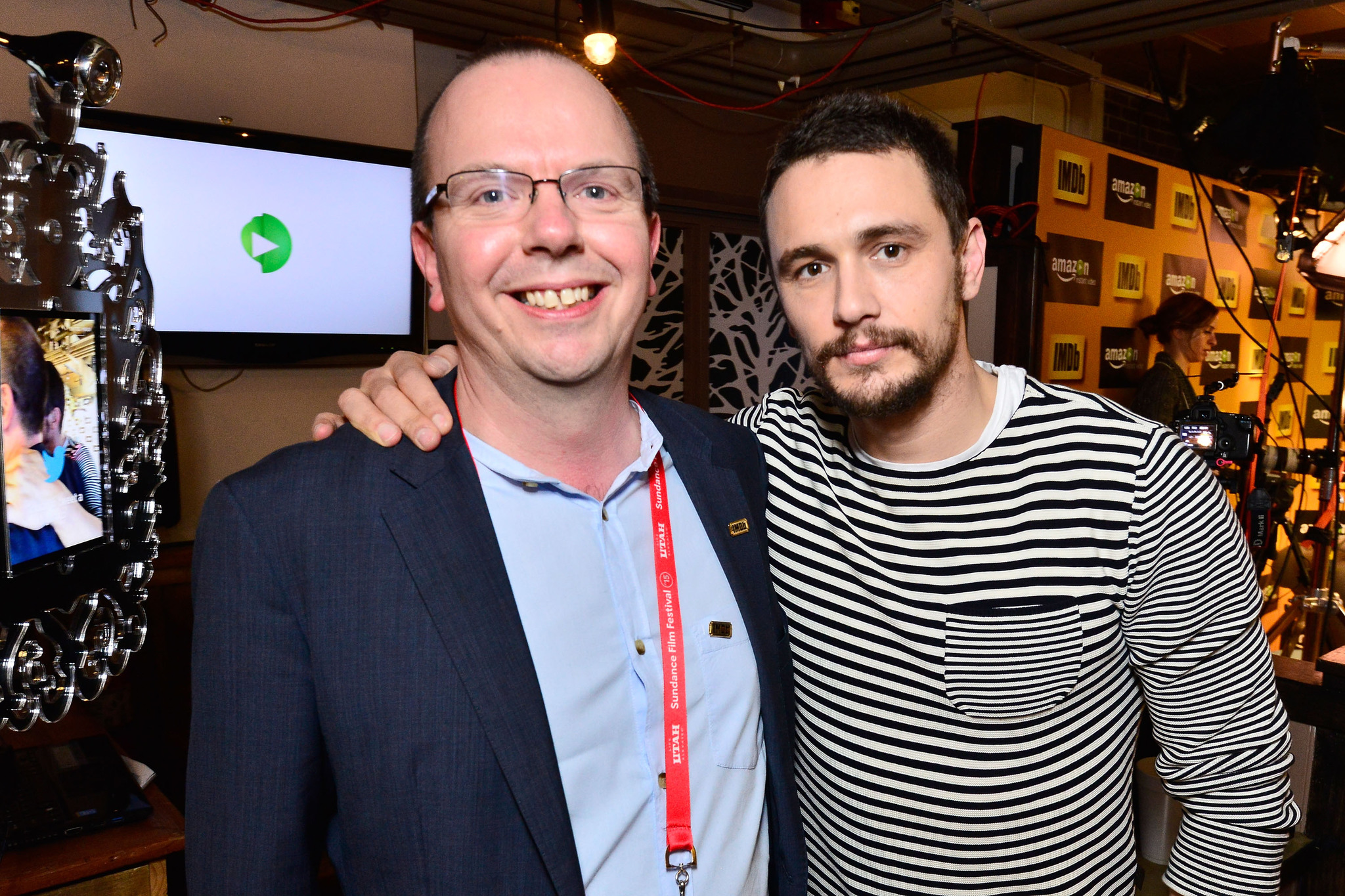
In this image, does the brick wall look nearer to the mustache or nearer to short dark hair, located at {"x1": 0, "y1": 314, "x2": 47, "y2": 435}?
the mustache

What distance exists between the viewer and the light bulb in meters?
3.11

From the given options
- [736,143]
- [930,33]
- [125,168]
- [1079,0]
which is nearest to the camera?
[125,168]

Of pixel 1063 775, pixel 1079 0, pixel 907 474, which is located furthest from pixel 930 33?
pixel 1063 775

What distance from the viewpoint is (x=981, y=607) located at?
1446 mm

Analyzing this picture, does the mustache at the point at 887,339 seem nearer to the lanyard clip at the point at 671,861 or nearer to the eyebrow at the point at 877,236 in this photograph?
the eyebrow at the point at 877,236

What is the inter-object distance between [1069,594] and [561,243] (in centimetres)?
95

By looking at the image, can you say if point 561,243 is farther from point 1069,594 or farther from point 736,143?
point 736,143

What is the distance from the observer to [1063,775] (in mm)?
1454

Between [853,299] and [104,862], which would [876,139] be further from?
[104,862]

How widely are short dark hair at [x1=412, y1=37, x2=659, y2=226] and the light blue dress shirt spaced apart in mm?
396

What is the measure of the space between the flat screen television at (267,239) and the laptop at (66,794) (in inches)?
65.9

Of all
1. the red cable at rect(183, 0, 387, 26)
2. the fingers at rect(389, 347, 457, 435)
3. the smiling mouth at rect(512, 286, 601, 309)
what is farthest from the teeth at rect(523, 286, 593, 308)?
the red cable at rect(183, 0, 387, 26)

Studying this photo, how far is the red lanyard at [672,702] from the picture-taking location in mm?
1230

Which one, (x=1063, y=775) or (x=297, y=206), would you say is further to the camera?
(x=297, y=206)
